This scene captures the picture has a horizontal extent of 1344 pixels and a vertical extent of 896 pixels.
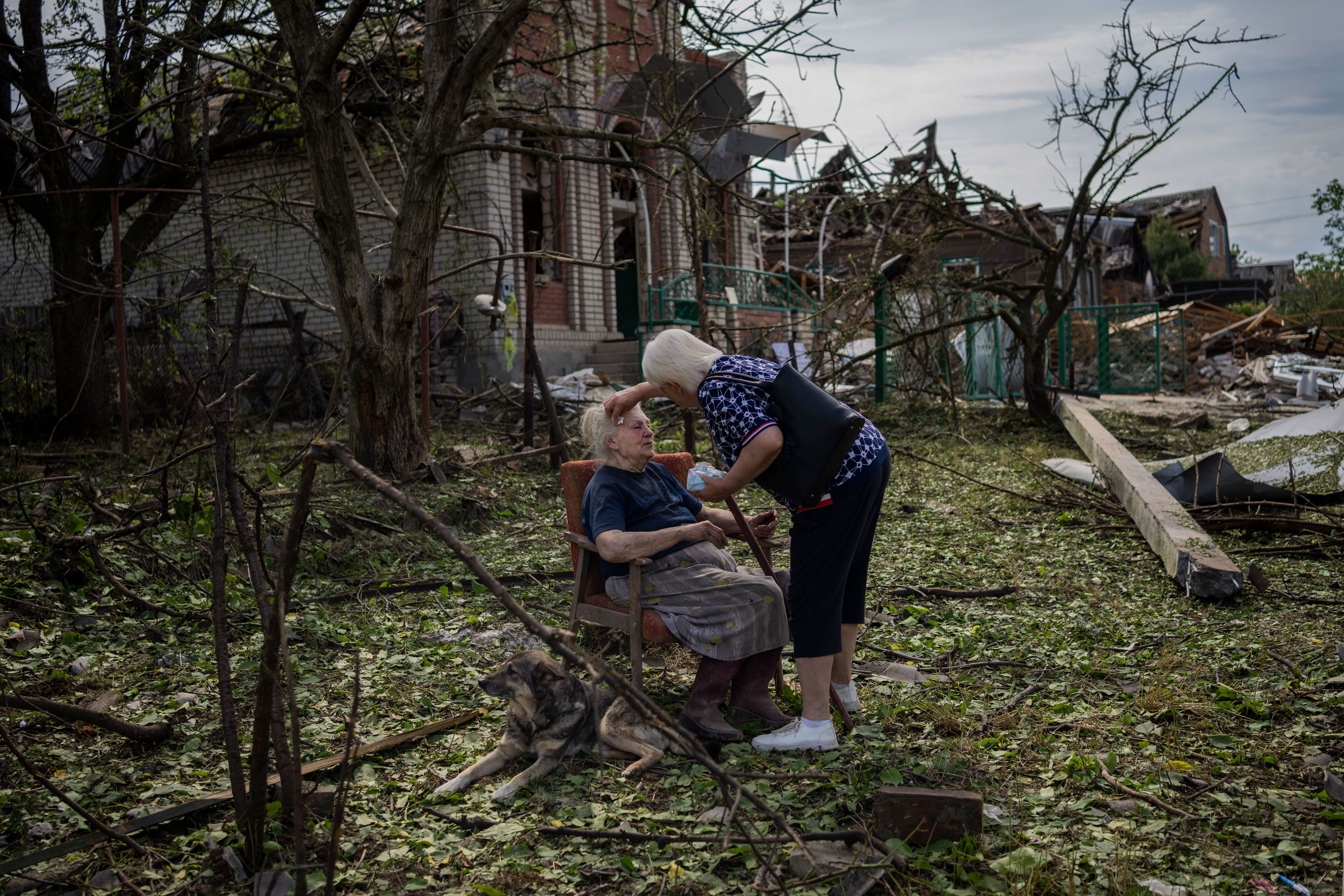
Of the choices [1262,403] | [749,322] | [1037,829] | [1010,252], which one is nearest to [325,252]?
[1037,829]

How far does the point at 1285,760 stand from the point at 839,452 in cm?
190

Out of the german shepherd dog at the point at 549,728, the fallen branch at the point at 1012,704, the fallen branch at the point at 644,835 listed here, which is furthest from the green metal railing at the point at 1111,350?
the fallen branch at the point at 644,835

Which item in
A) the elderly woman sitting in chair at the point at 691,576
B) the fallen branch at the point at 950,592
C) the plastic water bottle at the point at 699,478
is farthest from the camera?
the fallen branch at the point at 950,592

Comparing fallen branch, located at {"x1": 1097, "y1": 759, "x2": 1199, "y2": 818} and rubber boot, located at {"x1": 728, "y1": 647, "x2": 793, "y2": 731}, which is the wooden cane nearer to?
rubber boot, located at {"x1": 728, "y1": 647, "x2": 793, "y2": 731}

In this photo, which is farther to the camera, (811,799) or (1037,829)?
(811,799)

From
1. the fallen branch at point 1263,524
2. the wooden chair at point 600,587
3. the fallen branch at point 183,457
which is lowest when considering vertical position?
the fallen branch at point 1263,524

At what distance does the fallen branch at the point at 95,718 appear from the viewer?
10.7ft

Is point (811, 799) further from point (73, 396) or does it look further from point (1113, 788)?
point (73, 396)

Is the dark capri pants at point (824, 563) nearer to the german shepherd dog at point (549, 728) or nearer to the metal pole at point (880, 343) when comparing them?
the german shepherd dog at point (549, 728)

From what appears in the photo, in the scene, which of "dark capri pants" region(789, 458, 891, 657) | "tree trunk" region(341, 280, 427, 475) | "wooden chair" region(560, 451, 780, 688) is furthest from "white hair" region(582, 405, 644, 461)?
"tree trunk" region(341, 280, 427, 475)

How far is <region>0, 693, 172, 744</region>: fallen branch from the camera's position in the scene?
3275 millimetres

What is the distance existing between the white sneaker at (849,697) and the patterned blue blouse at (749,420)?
0.90 metres

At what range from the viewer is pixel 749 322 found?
17750mm

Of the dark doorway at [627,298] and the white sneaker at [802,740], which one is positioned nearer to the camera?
the white sneaker at [802,740]
